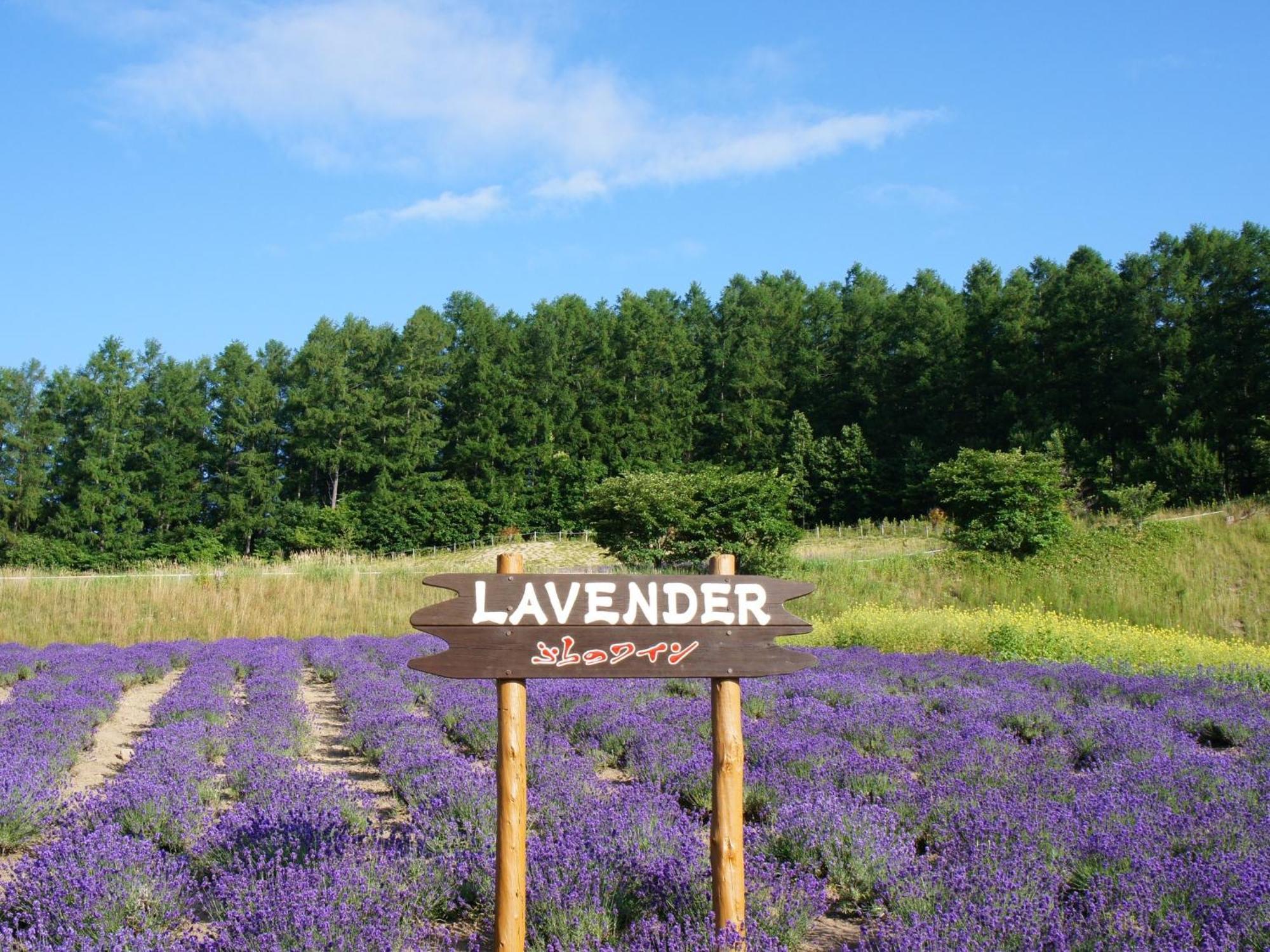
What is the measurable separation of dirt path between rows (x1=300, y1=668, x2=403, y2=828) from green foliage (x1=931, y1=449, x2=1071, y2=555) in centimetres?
1681

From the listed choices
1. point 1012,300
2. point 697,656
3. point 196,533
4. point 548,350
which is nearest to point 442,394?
point 548,350

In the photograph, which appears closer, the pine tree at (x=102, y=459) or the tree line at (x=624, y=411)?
the tree line at (x=624, y=411)

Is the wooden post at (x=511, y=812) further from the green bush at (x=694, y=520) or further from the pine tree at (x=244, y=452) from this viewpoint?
the pine tree at (x=244, y=452)

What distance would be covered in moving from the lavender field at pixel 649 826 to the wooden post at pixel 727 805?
0.12m

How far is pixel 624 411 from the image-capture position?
47531mm

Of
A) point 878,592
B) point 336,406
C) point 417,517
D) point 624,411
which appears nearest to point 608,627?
point 878,592

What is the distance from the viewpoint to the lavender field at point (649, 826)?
342 centimetres

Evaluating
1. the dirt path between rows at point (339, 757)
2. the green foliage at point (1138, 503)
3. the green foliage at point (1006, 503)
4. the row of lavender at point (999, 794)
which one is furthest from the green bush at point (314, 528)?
the row of lavender at point (999, 794)

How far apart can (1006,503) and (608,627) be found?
70.5ft

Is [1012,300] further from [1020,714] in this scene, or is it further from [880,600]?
[1020,714]

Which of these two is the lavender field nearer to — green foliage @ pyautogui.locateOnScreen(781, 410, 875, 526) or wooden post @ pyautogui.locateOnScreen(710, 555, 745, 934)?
wooden post @ pyautogui.locateOnScreen(710, 555, 745, 934)

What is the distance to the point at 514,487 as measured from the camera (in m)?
43.4

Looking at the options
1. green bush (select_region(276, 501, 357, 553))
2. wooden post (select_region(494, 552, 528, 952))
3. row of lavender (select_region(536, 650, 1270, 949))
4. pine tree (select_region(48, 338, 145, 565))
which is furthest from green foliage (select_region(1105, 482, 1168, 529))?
pine tree (select_region(48, 338, 145, 565))

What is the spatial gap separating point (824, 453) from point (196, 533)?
1093 inches
